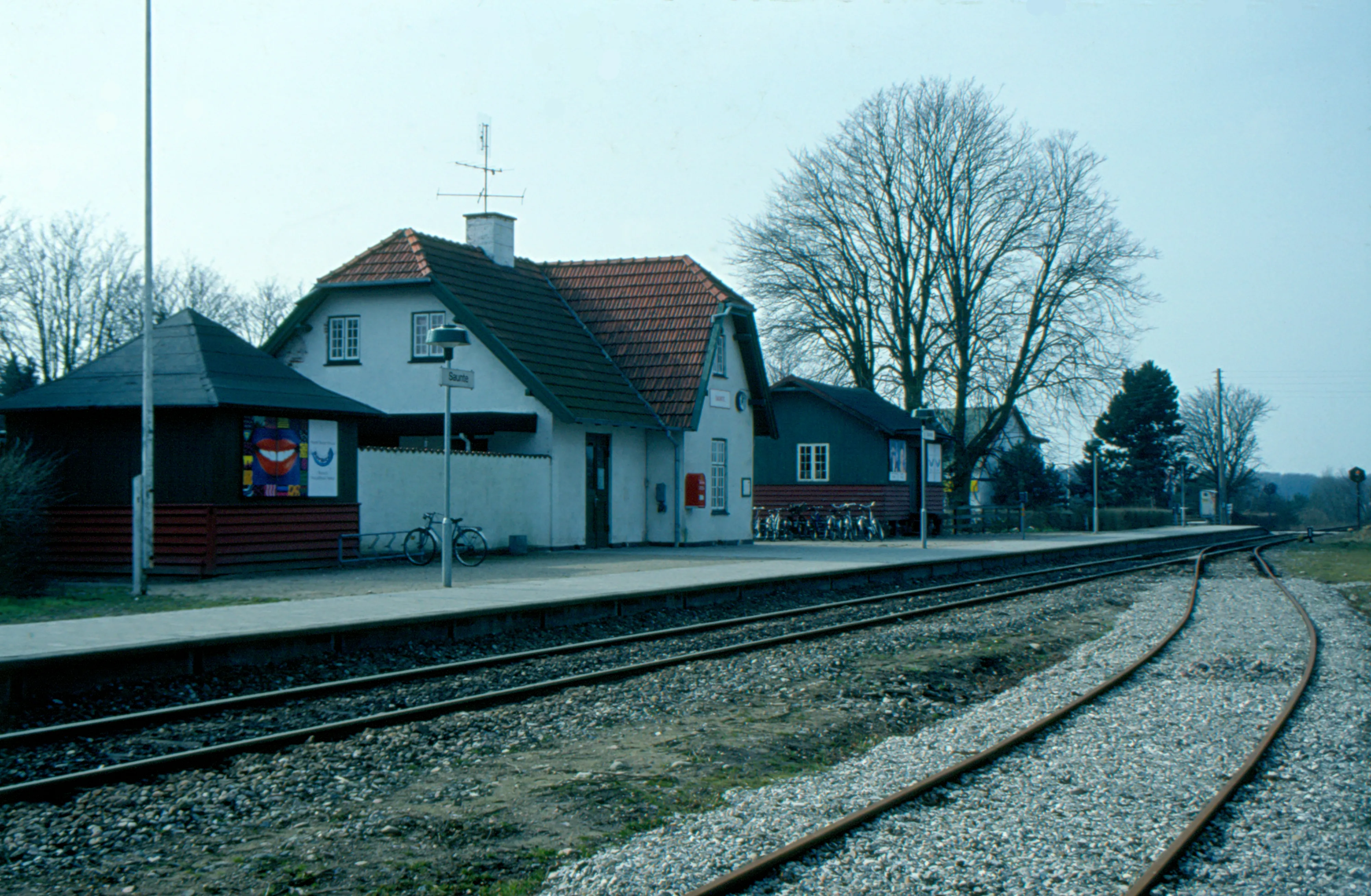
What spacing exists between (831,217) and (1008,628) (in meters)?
30.8

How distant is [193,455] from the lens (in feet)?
59.5

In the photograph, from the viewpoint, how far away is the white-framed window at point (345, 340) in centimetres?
2672

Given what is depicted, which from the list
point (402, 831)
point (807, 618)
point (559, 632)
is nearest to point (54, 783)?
point (402, 831)

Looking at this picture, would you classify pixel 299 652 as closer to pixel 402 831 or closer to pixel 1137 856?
pixel 402 831

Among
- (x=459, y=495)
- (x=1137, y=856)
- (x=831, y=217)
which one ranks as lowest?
(x=1137, y=856)

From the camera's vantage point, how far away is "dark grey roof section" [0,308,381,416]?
59.9 ft

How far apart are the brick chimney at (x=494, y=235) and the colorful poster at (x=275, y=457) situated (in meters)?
11.1

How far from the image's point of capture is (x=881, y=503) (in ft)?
136

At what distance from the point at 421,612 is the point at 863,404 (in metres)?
31.8

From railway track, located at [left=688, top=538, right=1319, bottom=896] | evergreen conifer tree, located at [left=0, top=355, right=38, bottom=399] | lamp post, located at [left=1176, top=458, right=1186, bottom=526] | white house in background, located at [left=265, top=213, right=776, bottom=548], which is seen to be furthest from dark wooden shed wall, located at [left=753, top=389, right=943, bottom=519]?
railway track, located at [left=688, top=538, right=1319, bottom=896]

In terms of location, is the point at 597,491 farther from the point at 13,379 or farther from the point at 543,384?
the point at 13,379

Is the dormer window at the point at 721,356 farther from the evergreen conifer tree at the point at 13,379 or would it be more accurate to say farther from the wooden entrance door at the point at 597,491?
the evergreen conifer tree at the point at 13,379

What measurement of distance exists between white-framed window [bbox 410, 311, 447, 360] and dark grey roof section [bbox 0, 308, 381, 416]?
17.9ft

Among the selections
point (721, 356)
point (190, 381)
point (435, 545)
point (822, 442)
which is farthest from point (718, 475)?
point (190, 381)
